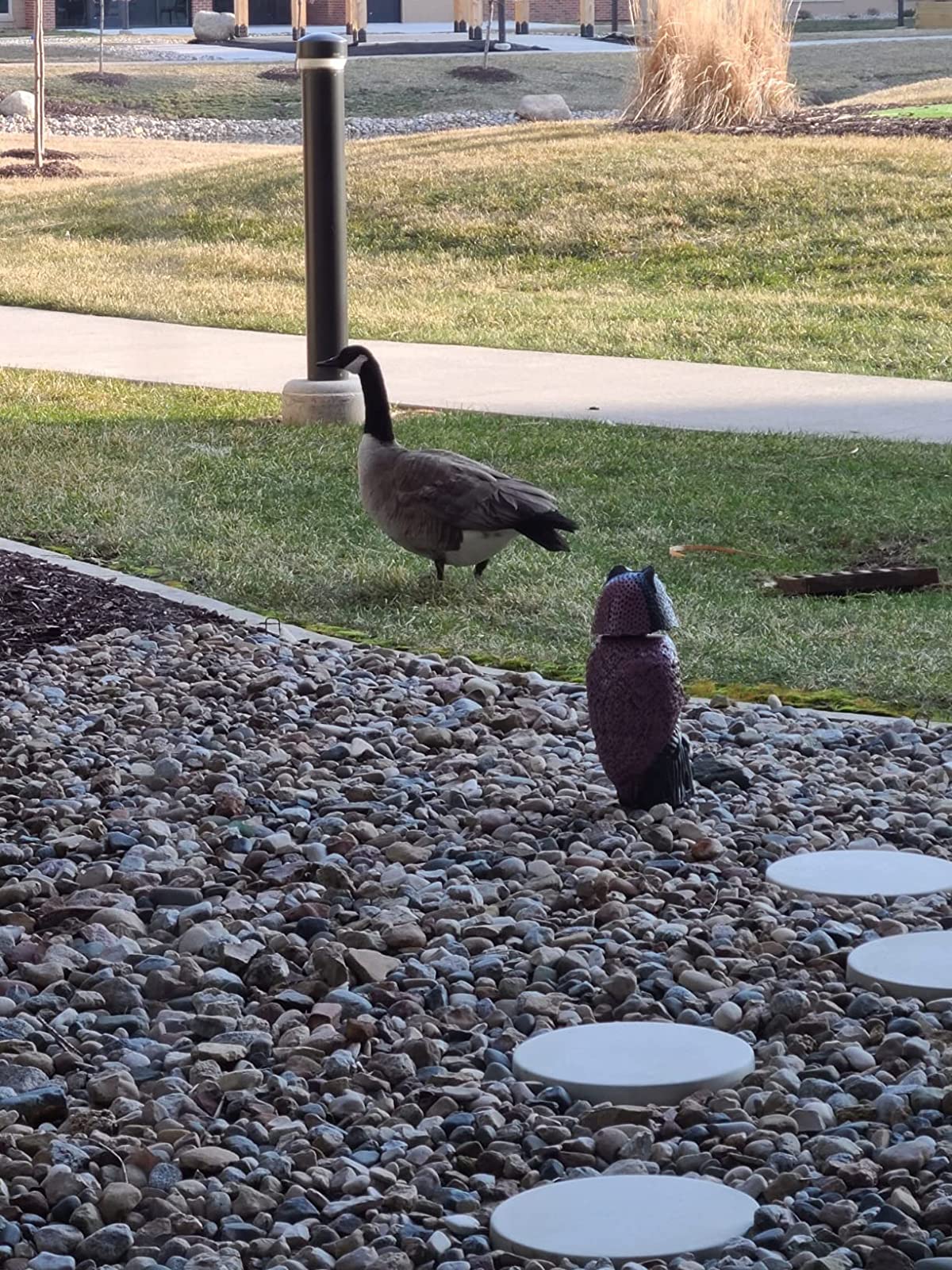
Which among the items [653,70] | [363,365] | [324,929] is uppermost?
[653,70]

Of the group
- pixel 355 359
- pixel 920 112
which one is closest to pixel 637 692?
pixel 355 359

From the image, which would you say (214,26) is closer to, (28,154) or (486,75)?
(486,75)

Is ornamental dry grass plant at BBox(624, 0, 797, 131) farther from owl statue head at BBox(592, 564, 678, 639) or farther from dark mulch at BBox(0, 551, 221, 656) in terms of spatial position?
owl statue head at BBox(592, 564, 678, 639)

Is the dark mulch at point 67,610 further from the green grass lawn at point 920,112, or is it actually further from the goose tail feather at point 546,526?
the green grass lawn at point 920,112

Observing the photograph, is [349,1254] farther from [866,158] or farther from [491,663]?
[866,158]

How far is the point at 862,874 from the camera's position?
3926mm

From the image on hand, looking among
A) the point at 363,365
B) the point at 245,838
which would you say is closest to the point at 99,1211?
the point at 245,838

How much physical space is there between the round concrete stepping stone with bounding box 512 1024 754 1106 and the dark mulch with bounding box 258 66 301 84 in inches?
1380

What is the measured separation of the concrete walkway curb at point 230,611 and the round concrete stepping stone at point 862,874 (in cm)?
99

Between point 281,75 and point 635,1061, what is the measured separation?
119ft

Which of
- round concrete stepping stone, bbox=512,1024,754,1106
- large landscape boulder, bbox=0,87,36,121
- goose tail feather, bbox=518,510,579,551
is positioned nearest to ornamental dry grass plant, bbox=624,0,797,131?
goose tail feather, bbox=518,510,579,551

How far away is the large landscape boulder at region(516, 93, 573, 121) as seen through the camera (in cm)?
3017

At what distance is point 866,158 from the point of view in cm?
1725

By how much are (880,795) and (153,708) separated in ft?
6.28
